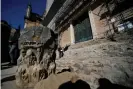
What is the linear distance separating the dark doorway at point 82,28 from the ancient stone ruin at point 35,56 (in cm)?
249

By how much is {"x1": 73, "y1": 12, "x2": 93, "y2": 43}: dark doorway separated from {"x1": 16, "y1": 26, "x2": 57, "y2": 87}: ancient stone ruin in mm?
2489

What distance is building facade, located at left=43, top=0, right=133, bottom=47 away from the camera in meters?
3.15

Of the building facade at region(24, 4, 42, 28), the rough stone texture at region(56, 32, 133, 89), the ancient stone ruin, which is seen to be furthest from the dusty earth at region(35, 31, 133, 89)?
the building facade at region(24, 4, 42, 28)

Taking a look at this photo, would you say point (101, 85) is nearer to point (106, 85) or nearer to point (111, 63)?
point (106, 85)

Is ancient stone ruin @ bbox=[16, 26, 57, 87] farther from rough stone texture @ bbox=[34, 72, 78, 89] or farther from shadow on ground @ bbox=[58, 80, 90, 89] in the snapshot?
shadow on ground @ bbox=[58, 80, 90, 89]

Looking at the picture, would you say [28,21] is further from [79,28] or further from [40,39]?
[40,39]

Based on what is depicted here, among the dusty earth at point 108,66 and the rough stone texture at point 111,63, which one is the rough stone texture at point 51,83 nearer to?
the dusty earth at point 108,66

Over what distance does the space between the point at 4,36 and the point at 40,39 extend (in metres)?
9.31

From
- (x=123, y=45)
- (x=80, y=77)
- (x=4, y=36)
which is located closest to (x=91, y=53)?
(x=80, y=77)

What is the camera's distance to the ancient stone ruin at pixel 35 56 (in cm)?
272

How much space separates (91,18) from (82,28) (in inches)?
43.9

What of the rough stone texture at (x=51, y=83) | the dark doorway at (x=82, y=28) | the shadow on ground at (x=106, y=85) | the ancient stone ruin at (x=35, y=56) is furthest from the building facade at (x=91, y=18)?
the rough stone texture at (x=51, y=83)

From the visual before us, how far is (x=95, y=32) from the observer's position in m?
4.14

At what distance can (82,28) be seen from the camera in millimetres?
5504
